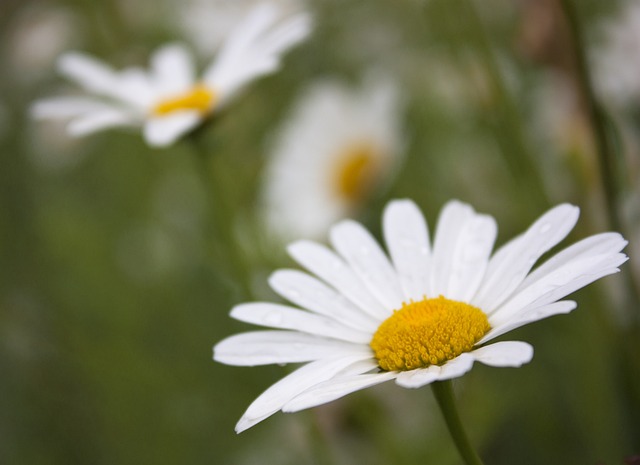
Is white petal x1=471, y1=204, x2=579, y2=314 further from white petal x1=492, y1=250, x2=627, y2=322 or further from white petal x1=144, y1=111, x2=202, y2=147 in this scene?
white petal x1=144, y1=111, x2=202, y2=147

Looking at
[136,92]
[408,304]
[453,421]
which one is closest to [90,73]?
[136,92]

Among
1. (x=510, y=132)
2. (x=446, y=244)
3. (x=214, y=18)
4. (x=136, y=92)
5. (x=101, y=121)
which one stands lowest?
(x=446, y=244)

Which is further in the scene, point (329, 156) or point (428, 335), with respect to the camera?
point (329, 156)

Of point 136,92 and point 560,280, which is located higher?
point 136,92

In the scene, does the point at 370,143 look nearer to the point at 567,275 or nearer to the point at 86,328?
the point at 86,328

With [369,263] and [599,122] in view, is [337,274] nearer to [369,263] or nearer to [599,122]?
[369,263]

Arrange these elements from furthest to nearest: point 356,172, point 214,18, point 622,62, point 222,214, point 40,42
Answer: point 40,42 → point 214,18 → point 356,172 → point 622,62 → point 222,214

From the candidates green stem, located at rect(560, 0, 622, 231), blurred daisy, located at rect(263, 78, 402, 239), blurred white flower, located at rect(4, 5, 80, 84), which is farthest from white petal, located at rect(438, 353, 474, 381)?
blurred white flower, located at rect(4, 5, 80, 84)
